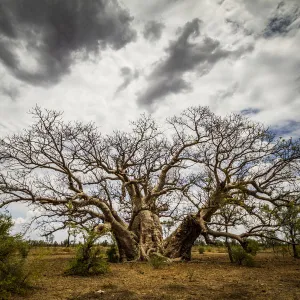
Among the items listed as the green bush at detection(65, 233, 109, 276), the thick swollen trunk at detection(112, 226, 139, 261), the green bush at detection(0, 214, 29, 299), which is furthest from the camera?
the thick swollen trunk at detection(112, 226, 139, 261)

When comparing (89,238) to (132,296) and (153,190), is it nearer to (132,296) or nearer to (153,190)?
(132,296)

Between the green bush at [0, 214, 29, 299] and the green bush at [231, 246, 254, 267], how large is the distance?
25.4 ft

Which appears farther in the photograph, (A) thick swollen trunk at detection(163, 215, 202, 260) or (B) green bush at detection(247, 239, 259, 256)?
(A) thick swollen trunk at detection(163, 215, 202, 260)

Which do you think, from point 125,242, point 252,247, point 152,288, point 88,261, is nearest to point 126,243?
point 125,242

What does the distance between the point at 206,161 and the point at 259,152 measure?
2.19 meters

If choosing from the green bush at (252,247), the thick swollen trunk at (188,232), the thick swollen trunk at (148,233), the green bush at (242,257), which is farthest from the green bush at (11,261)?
the green bush at (252,247)

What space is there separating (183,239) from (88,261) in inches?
212

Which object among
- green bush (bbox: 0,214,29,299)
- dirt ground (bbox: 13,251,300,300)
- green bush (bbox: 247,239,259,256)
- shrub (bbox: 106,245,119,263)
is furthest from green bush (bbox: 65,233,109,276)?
green bush (bbox: 247,239,259,256)

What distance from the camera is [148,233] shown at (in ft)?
39.9

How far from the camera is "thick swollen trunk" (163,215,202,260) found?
11461 millimetres

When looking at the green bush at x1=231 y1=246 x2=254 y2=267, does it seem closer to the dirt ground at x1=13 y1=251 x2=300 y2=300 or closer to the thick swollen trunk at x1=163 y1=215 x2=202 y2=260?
the thick swollen trunk at x1=163 y1=215 x2=202 y2=260

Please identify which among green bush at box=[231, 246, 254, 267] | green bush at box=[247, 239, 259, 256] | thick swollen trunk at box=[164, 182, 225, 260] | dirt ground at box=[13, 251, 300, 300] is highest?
thick swollen trunk at box=[164, 182, 225, 260]

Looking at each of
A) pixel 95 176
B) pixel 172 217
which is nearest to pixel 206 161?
pixel 172 217

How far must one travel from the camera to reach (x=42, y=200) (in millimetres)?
10727
